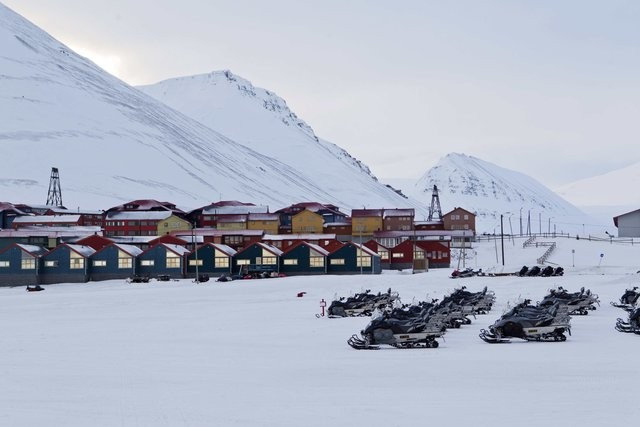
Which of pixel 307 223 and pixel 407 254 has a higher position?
pixel 307 223

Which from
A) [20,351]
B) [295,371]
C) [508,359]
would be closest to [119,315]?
[20,351]

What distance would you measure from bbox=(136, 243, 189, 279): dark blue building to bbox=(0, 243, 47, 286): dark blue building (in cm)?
1131

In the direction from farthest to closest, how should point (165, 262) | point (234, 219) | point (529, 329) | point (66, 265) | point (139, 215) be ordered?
point (139, 215) < point (234, 219) < point (165, 262) < point (66, 265) < point (529, 329)

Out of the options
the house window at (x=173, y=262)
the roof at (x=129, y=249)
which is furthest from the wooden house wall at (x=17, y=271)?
the house window at (x=173, y=262)

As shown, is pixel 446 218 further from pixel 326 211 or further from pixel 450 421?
pixel 450 421

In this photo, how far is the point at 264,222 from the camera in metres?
130

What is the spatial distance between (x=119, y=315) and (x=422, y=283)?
85.4ft

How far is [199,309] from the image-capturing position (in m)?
45.8

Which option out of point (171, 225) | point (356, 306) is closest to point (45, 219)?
point (171, 225)

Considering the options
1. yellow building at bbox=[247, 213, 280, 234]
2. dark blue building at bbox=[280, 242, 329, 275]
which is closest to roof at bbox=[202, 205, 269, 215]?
yellow building at bbox=[247, 213, 280, 234]

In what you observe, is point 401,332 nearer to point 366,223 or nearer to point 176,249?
point 176,249

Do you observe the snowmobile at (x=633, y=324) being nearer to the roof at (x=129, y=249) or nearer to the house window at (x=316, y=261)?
the house window at (x=316, y=261)

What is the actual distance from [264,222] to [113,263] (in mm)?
48705

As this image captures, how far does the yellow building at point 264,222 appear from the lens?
423 ft
